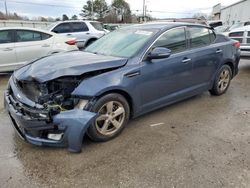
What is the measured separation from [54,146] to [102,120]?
0.71 m

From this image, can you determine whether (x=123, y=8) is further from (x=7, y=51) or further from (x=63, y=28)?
(x=7, y=51)

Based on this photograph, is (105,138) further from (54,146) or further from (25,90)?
(25,90)

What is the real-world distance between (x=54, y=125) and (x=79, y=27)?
9105 mm

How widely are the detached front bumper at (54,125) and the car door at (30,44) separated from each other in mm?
4244

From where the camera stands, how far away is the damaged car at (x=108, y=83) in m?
2.95

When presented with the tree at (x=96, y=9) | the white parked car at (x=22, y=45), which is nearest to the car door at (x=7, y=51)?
the white parked car at (x=22, y=45)

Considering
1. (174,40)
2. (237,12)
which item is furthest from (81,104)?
(237,12)

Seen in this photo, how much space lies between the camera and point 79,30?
11.2 m

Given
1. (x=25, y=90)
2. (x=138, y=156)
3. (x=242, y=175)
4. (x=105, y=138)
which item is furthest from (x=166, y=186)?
(x=25, y=90)

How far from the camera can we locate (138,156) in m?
3.05

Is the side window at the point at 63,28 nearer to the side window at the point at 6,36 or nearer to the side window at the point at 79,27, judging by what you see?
the side window at the point at 79,27

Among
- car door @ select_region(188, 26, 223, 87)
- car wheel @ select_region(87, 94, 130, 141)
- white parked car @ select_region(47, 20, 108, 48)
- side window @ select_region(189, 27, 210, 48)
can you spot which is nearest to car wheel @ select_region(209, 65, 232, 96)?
car door @ select_region(188, 26, 223, 87)

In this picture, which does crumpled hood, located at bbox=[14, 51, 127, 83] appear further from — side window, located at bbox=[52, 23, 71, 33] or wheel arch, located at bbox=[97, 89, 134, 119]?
side window, located at bbox=[52, 23, 71, 33]

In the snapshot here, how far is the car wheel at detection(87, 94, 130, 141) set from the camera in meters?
3.22
